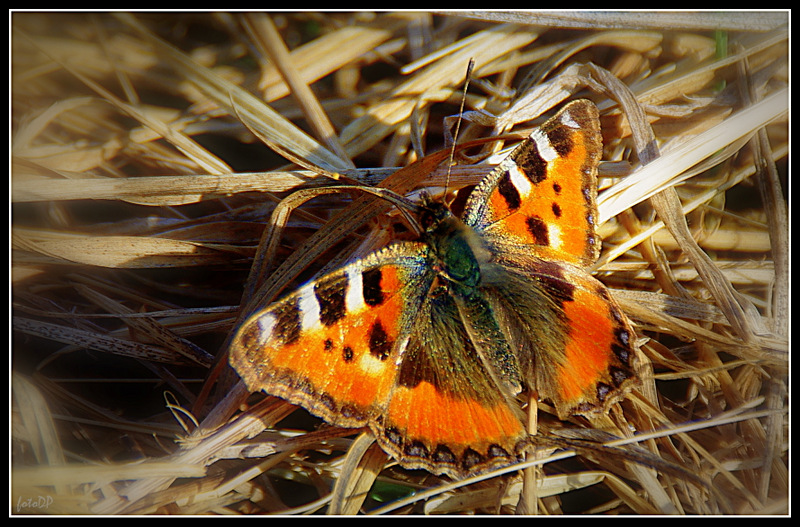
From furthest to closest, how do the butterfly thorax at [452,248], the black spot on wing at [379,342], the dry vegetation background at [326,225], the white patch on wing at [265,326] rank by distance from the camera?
the dry vegetation background at [326,225] < the butterfly thorax at [452,248] < the black spot on wing at [379,342] < the white patch on wing at [265,326]

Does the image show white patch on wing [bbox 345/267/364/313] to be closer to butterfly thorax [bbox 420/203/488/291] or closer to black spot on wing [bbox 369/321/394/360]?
black spot on wing [bbox 369/321/394/360]

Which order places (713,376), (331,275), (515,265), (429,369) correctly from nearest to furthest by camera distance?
(331,275), (429,369), (515,265), (713,376)

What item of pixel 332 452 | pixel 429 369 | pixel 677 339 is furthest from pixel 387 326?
pixel 677 339

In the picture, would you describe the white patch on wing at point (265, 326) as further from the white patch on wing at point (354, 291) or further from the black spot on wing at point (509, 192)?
the black spot on wing at point (509, 192)

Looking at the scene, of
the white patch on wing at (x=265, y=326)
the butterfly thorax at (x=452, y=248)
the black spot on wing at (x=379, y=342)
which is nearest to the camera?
the white patch on wing at (x=265, y=326)

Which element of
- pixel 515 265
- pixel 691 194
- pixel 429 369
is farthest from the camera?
pixel 691 194

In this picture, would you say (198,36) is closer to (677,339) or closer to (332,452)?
(332,452)

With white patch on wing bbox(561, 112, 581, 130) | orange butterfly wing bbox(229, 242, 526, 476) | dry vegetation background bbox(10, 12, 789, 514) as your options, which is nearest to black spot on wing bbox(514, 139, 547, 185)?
white patch on wing bbox(561, 112, 581, 130)

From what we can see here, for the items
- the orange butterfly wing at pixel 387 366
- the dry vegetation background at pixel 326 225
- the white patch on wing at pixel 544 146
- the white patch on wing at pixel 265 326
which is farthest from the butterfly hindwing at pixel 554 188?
the white patch on wing at pixel 265 326
